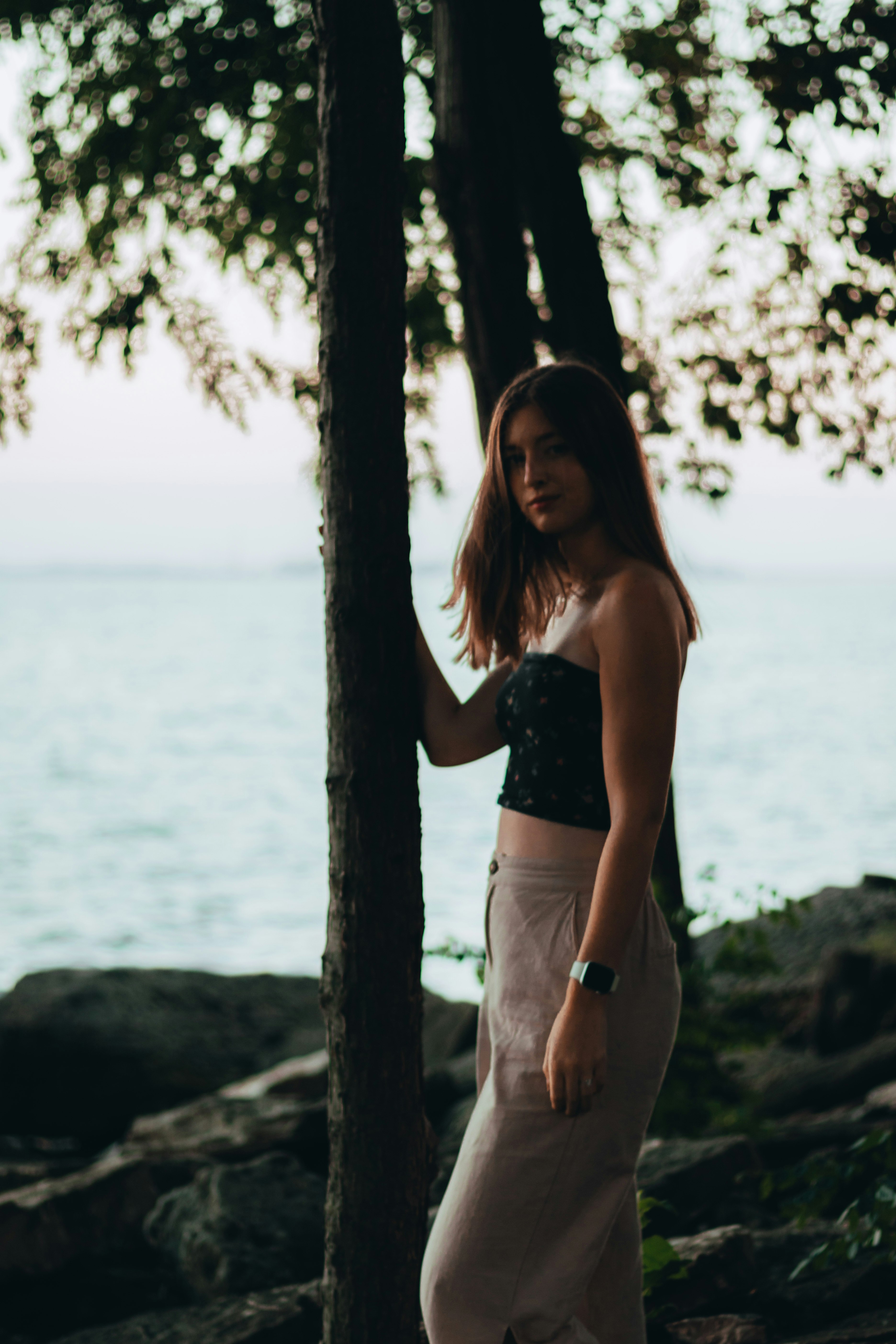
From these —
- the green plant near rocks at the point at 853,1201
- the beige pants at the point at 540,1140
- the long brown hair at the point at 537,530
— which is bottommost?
the green plant near rocks at the point at 853,1201

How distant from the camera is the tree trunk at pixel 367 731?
9.14 feet

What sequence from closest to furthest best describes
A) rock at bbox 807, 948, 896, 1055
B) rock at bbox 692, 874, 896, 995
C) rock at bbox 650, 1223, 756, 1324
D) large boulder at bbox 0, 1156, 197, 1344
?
rock at bbox 650, 1223, 756, 1324 < large boulder at bbox 0, 1156, 197, 1344 < rock at bbox 807, 948, 896, 1055 < rock at bbox 692, 874, 896, 995

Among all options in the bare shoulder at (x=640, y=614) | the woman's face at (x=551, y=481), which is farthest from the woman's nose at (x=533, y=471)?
the bare shoulder at (x=640, y=614)

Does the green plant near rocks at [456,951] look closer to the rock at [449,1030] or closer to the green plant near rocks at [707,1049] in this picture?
the green plant near rocks at [707,1049]

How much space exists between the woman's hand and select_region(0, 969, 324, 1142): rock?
209 inches

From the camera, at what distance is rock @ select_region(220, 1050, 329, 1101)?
644cm

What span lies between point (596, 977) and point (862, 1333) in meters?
1.46

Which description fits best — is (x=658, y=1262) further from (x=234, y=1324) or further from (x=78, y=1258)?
(x=78, y=1258)

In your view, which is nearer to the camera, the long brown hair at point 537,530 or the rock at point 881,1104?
the long brown hair at point 537,530

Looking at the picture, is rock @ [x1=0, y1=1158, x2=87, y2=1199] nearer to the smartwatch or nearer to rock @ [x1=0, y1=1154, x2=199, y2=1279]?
rock @ [x1=0, y1=1154, x2=199, y2=1279]

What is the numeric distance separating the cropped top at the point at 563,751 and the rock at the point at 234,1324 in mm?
1814

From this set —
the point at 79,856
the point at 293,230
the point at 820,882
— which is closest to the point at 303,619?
the point at 79,856

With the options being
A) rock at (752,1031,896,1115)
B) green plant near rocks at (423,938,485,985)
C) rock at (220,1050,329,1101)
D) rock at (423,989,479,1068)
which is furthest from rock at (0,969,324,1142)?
rock at (752,1031,896,1115)

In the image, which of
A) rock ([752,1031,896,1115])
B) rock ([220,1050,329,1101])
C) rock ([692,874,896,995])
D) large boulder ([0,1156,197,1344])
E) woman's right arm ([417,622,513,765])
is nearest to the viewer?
woman's right arm ([417,622,513,765])
